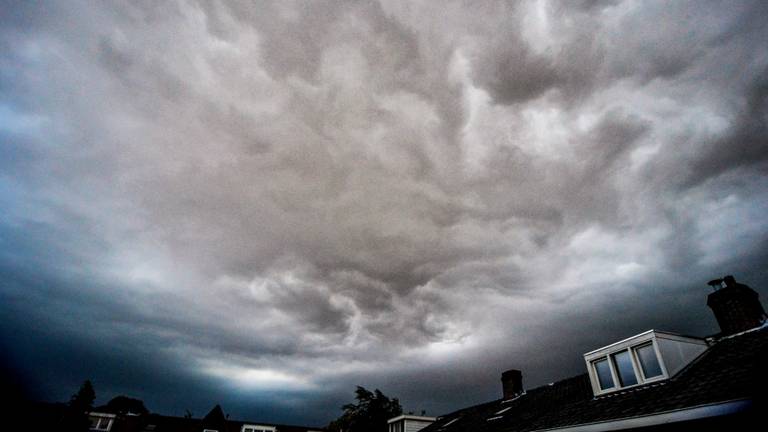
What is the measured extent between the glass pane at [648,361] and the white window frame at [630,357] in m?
0.11

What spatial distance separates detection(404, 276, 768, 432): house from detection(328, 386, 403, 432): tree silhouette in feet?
73.5

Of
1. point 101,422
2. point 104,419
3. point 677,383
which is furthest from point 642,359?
point 101,422

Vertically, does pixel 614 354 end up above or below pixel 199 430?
above

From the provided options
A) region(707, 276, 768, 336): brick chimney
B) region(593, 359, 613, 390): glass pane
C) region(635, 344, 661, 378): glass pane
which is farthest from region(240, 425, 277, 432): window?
region(707, 276, 768, 336): brick chimney

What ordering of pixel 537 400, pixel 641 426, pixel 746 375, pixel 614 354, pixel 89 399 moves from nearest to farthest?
pixel 746 375, pixel 641 426, pixel 614 354, pixel 537 400, pixel 89 399

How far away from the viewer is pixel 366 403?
41562mm

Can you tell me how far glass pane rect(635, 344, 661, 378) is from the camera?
14.8m

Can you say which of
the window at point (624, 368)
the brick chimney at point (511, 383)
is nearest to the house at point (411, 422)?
the brick chimney at point (511, 383)

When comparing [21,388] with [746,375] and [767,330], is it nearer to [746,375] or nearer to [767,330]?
[746,375]

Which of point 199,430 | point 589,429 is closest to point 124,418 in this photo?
point 199,430

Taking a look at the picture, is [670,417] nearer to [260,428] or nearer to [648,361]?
[648,361]

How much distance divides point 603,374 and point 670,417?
7115mm

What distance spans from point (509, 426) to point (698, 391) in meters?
11.8

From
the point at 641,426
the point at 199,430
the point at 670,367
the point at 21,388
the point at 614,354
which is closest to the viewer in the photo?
the point at 21,388
